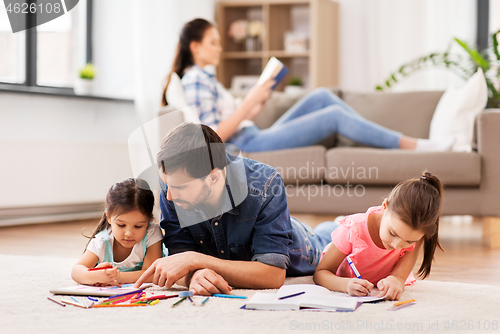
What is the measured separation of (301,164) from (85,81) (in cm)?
154

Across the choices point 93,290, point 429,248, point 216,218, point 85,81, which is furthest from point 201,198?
point 85,81

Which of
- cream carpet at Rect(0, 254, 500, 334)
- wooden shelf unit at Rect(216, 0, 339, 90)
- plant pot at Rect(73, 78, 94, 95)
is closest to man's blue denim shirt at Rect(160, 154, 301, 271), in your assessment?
cream carpet at Rect(0, 254, 500, 334)

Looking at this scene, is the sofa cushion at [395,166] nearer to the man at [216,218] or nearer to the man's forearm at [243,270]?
the man at [216,218]

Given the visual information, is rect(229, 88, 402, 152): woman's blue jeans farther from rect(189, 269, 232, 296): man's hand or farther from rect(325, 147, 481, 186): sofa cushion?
rect(189, 269, 232, 296): man's hand

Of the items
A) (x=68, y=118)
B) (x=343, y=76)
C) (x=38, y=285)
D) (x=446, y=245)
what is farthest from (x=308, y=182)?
(x=343, y=76)

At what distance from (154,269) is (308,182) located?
4.26 ft

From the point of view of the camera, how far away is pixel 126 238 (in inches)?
53.7

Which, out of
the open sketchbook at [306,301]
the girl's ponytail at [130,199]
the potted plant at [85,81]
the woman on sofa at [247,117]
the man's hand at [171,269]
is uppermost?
the potted plant at [85,81]

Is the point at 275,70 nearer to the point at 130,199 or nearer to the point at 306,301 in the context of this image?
the point at 130,199

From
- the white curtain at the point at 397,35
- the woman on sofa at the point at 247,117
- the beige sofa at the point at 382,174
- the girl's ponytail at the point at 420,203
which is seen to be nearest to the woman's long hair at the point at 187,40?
the woman on sofa at the point at 247,117

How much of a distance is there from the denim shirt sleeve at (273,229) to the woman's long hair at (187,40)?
1430 mm

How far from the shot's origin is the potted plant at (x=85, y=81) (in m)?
3.22

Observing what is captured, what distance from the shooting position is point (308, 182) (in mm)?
2381

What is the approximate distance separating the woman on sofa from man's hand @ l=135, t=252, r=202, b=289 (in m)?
1.29
